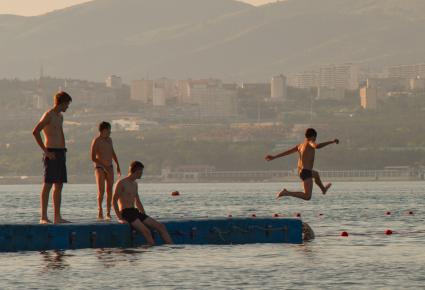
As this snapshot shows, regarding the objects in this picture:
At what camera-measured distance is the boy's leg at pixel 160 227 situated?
35.3 meters

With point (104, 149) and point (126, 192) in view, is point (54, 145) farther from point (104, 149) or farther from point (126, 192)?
point (104, 149)

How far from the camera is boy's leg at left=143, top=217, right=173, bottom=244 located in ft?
116

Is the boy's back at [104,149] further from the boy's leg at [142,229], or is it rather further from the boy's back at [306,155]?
the boy's back at [306,155]

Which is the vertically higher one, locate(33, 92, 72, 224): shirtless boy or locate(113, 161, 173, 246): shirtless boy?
locate(33, 92, 72, 224): shirtless boy

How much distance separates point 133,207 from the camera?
3512cm

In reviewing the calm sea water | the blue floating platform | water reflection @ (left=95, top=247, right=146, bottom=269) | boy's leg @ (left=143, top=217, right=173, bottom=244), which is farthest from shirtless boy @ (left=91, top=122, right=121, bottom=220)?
the calm sea water

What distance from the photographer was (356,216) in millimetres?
62719

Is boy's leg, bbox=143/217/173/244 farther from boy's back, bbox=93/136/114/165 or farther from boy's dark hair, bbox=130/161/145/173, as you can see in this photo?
boy's back, bbox=93/136/114/165

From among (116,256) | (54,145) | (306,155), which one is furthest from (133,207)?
(306,155)

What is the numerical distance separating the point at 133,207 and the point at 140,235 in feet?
3.23

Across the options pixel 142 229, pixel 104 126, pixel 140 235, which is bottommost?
pixel 140 235

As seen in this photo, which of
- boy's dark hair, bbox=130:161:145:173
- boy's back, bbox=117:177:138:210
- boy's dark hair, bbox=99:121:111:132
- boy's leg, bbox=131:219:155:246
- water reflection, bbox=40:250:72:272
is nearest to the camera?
water reflection, bbox=40:250:72:272

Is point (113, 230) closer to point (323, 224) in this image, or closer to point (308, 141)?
point (308, 141)

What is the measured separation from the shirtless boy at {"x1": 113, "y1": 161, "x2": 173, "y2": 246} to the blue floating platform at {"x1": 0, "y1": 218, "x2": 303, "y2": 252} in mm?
366
